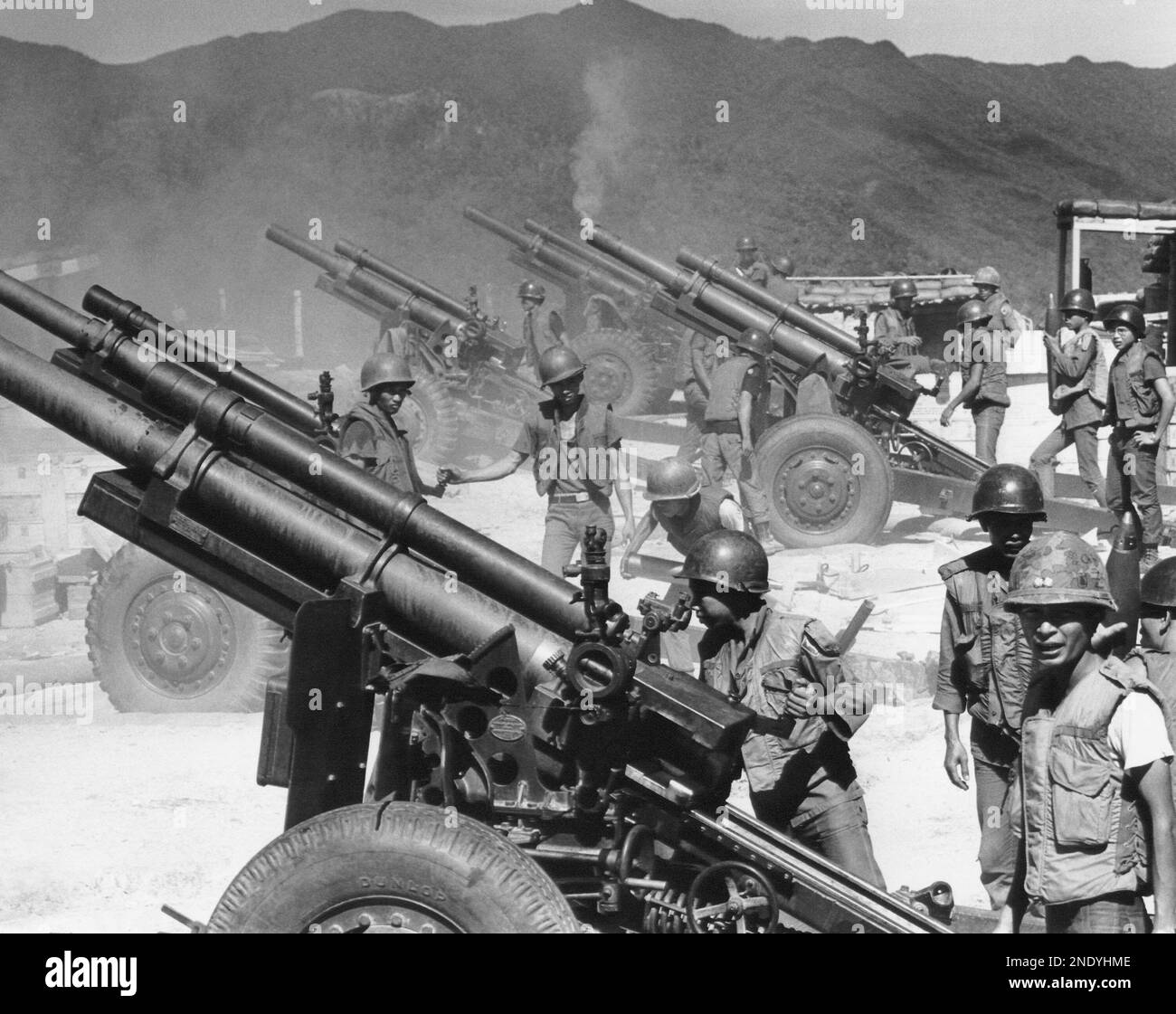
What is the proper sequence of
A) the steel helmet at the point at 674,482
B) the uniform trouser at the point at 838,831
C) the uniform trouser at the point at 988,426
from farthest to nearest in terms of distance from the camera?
the uniform trouser at the point at 988,426 < the steel helmet at the point at 674,482 < the uniform trouser at the point at 838,831

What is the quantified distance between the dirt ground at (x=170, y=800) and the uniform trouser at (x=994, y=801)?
796 millimetres

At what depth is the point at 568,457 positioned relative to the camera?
9.21m

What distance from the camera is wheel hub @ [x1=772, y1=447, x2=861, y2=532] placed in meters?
12.1

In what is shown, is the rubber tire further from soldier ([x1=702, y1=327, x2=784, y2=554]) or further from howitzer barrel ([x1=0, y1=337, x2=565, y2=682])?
howitzer barrel ([x1=0, y1=337, x2=565, y2=682])

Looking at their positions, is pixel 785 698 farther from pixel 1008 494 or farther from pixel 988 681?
pixel 1008 494

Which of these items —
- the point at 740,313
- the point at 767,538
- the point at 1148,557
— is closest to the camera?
the point at 1148,557

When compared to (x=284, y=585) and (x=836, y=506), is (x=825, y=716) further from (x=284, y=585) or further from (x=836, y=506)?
(x=836, y=506)

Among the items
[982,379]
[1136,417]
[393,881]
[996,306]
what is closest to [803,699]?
[393,881]

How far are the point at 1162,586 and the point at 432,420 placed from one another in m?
11.2

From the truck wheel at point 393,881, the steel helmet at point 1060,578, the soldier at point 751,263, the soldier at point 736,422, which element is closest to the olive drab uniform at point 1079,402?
the soldier at point 736,422

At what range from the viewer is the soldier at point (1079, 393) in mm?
11172

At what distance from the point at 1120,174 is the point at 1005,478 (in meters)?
39.4

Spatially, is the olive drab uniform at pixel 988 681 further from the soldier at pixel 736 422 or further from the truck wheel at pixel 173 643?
the soldier at pixel 736 422

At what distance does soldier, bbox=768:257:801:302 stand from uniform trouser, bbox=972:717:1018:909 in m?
9.00
